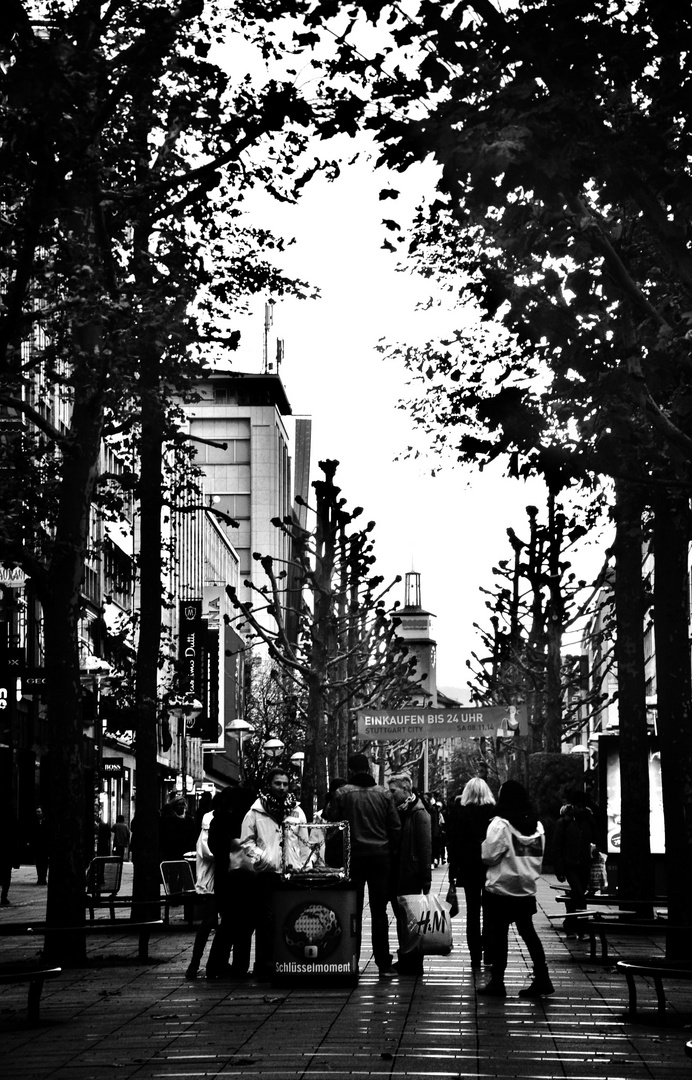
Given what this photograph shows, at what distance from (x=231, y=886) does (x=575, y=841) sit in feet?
25.0

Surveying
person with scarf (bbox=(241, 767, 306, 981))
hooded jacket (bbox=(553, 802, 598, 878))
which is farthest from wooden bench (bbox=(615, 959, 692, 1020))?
hooded jacket (bbox=(553, 802, 598, 878))

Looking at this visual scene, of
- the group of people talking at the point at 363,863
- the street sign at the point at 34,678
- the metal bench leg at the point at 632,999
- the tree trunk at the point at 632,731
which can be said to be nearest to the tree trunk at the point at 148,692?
the group of people talking at the point at 363,863

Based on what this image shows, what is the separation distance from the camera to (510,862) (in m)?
15.1

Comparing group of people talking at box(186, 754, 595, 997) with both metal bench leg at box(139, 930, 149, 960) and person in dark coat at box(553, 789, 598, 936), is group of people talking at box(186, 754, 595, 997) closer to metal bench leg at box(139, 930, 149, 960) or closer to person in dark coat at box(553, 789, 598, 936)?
metal bench leg at box(139, 930, 149, 960)

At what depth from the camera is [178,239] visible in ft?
55.6

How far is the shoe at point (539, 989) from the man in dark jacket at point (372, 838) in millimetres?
1991

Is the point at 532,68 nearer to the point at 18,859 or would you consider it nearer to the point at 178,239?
the point at 178,239

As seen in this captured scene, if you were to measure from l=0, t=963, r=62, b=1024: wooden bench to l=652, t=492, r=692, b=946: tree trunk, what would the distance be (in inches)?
Result: 269

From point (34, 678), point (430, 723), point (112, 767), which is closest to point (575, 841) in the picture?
point (430, 723)

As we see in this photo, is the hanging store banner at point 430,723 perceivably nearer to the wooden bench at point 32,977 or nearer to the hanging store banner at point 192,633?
the wooden bench at point 32,977

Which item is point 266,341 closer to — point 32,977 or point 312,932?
point 312,932

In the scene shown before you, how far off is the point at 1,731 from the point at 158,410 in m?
23.6

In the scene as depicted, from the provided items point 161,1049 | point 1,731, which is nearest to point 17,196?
point 161,1049

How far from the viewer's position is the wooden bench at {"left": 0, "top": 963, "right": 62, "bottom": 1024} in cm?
1215
